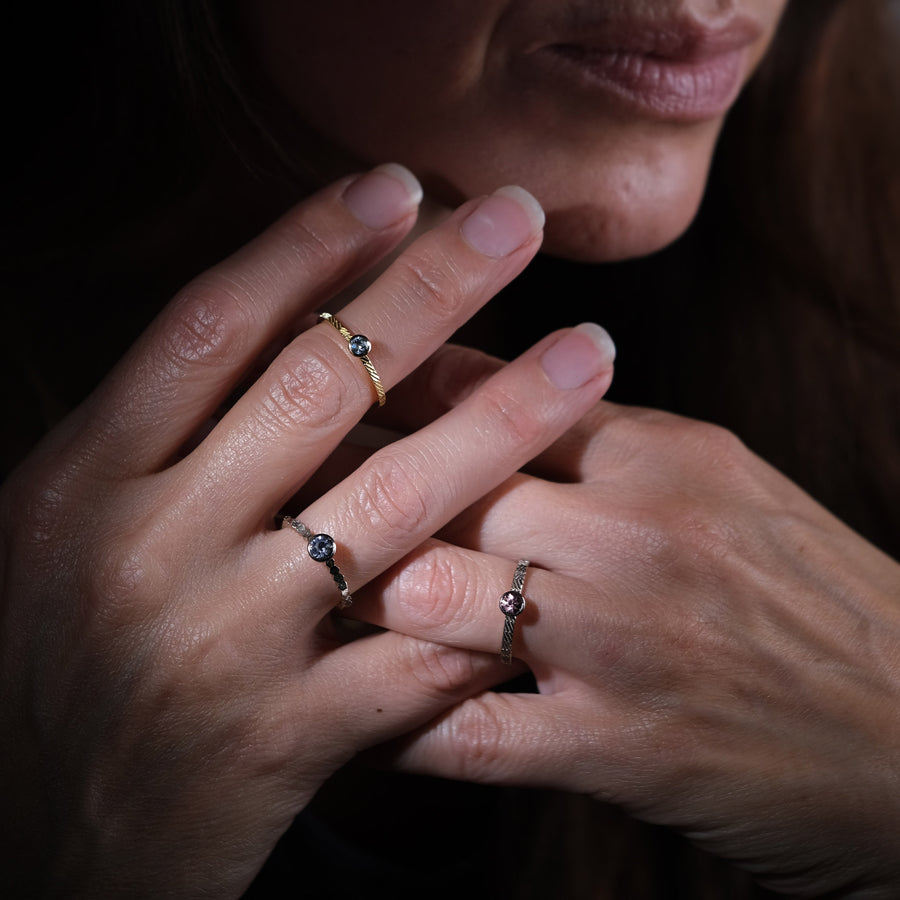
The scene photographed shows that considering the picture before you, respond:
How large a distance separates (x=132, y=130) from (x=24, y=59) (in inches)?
5.5

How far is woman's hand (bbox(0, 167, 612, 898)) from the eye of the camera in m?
0.77

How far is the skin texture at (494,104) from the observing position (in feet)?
2.85

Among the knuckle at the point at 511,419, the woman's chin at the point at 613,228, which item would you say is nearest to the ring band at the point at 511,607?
the knuckle at the point at 511,419

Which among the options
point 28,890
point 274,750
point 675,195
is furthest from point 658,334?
point 28,890

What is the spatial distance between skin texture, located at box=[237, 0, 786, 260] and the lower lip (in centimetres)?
1

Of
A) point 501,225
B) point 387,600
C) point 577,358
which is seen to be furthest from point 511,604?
point 501,225

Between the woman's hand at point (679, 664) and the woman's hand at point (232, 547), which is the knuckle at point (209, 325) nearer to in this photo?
the woman's hand at point (232, 547)

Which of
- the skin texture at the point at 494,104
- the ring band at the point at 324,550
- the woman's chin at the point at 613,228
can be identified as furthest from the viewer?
the woman's chin at the point at 613,228

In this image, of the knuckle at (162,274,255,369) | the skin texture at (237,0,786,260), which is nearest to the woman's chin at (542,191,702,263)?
the skin texture at (237,0,786,260)

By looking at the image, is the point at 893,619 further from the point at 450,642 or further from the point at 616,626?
the point at 450,642

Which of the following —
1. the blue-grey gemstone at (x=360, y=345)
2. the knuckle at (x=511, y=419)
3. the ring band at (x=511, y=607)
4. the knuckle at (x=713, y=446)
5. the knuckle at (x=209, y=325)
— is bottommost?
the ring band at (x=511, y=607)

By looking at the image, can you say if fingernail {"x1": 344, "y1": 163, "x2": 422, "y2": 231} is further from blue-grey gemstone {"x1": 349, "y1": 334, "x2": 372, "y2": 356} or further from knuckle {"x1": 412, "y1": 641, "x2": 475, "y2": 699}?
knuckle {"x1": 412, "y1": 641, "x2": 475, "y2": 699}

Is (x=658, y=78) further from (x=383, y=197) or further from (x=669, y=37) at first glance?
(x=383, y=197)

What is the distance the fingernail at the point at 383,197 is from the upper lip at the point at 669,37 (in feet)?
0.68
